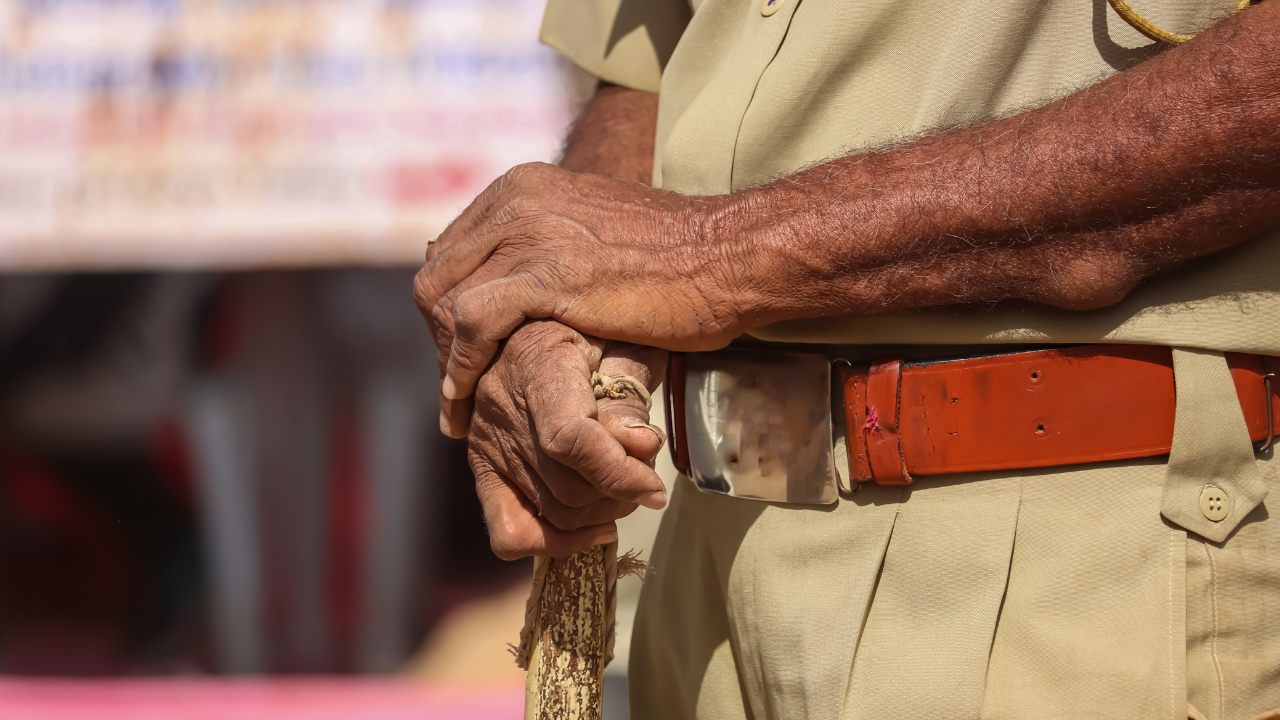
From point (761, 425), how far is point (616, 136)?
0.64m

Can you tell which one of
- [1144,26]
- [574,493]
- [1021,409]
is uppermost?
[1144,26]

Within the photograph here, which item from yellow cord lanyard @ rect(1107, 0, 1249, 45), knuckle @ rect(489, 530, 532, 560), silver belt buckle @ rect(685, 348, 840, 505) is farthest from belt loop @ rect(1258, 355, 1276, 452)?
knuckle @ rect(489, 530, 532, 560)

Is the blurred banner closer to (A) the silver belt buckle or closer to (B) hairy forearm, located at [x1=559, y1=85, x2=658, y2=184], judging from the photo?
(B) hairy forearm, located at [x1=559, y1=85, x2=658, y2=184]

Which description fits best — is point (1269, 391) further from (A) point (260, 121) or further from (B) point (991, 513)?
(A) point (260, 121)

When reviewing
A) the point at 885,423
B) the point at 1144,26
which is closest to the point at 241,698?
the point at 885,423

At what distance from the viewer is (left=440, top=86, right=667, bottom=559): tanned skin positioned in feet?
2.93

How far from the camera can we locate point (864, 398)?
40.9 inches

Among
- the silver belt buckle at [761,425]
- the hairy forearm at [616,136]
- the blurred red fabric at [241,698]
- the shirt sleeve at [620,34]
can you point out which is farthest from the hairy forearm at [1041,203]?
the blurred red fabric at [241,698]

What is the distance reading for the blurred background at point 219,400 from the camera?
291cm

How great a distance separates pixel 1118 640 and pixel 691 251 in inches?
25.0

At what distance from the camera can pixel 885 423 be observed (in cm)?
102

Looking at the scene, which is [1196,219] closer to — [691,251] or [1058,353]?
[1058,353]

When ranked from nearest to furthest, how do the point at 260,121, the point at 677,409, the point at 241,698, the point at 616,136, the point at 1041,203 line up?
the point at 1041,203, the point at 677,409, the point at 616,136, the point at 260,121, the point at 241,698

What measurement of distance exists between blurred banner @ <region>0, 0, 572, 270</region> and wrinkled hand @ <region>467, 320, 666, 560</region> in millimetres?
1969
